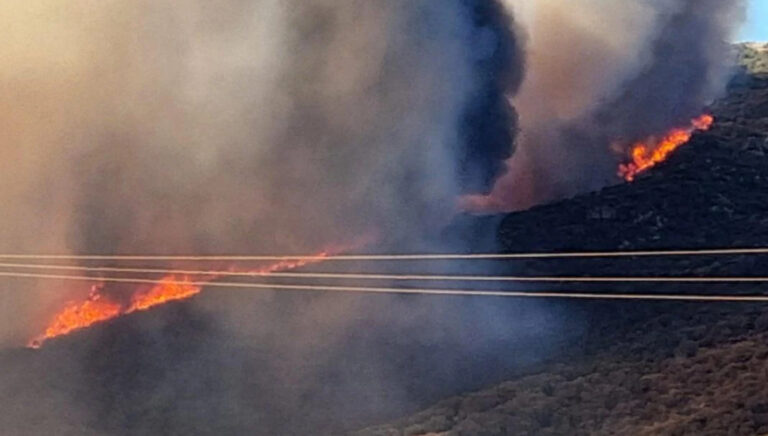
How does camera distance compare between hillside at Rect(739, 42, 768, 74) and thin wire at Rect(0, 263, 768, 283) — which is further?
hillside at Rect(739, 42, 768, 74)

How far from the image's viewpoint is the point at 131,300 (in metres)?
39.5

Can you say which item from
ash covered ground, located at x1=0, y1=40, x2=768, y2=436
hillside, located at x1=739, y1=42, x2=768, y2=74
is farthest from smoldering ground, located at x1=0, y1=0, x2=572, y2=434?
hillside, located at x1=739, y1=42, x2=768, y2=74

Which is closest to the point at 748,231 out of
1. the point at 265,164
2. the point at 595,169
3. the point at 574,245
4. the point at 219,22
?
the point at 574,245

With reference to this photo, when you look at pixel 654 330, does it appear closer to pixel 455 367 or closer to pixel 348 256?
pixel 455 367

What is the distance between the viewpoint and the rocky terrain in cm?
2909

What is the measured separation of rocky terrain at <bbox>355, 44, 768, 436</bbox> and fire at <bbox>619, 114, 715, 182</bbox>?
2.52 ft

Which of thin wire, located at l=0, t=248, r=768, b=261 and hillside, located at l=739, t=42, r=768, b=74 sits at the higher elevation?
hillside, located at l=739, t=42, r=768, b=74

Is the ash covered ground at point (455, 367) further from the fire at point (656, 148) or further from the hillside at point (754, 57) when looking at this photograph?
the hillside at point (754, 57)

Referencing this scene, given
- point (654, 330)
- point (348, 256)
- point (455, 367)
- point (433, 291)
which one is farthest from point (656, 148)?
point (455, 367)

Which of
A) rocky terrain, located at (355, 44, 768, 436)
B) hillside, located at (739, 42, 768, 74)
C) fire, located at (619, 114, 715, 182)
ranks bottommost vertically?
rocky terrain, located at (355, 44, 768, 436)

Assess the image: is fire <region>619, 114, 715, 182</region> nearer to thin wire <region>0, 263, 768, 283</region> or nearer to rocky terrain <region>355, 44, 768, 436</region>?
rocky terrain <region>355, 44, 768, 436</region>

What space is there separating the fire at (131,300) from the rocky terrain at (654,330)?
25.9 feet

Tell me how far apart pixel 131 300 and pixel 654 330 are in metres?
16.5

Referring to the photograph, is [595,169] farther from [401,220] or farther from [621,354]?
[621,354]
